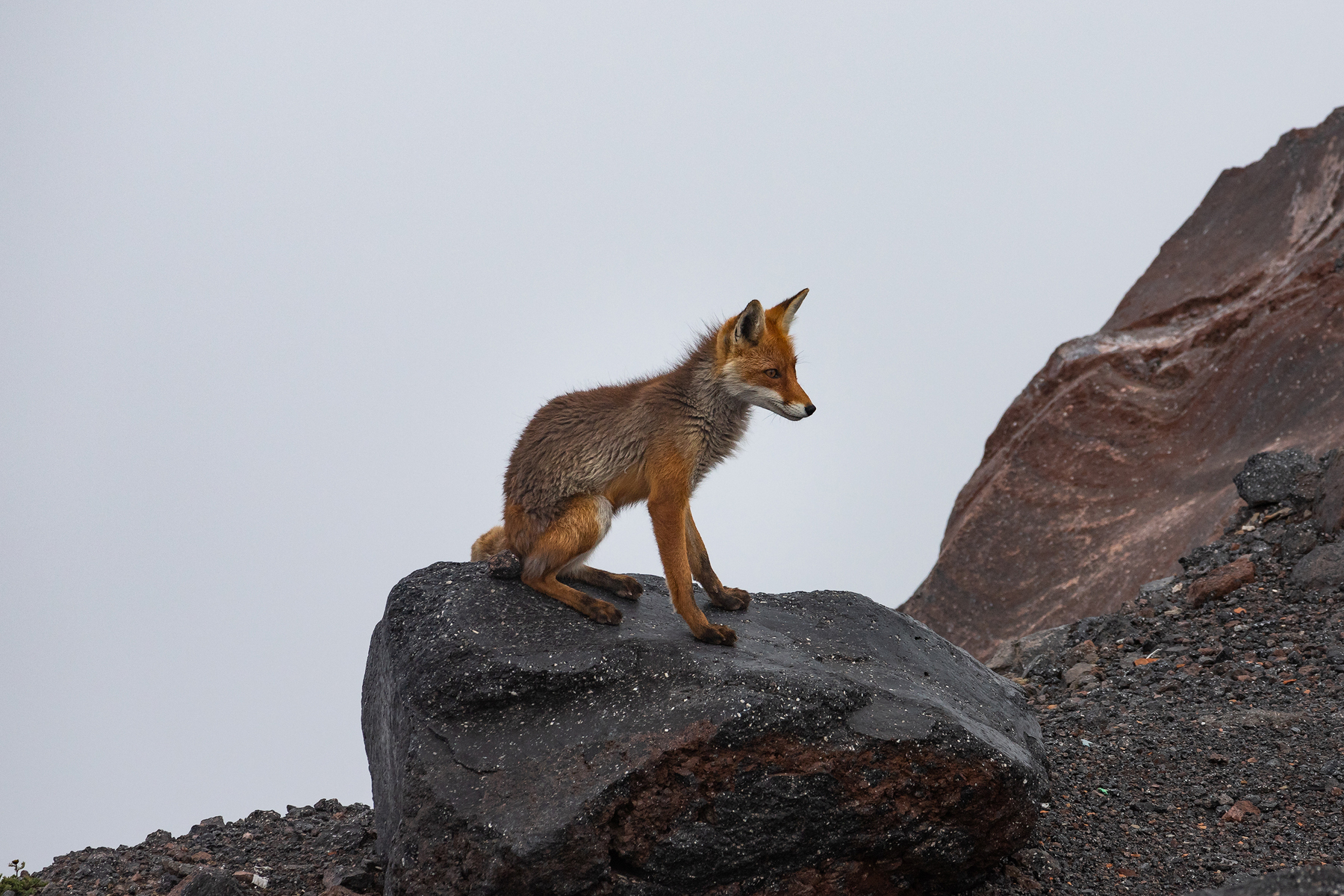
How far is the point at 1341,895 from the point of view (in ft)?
13.0

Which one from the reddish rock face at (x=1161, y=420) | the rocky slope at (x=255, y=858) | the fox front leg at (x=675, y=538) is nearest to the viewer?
the fox front leg at (x=675, y=538)

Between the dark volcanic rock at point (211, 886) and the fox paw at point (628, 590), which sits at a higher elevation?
the fox paw at point (628, 590)

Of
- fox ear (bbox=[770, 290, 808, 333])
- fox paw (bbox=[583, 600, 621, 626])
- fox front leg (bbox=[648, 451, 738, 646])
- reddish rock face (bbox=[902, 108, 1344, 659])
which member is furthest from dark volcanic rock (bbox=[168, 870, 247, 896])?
reddish rock face (bbox=[902, 108, 1344, 659])

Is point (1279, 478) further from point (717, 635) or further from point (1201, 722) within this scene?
point (717, 635)

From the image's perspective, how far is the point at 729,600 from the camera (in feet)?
22.1

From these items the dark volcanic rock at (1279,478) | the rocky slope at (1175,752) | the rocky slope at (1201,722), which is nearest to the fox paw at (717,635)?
the rocky slope at (1175,752)

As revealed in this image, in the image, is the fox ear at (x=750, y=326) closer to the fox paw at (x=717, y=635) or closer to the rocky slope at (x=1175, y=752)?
the fox paw at (x=717, y=635)

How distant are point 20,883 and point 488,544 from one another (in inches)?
137

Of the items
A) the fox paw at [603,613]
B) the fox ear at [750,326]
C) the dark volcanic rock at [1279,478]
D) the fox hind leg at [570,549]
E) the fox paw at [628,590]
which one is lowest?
the dark volcanic rock at [1279,478]

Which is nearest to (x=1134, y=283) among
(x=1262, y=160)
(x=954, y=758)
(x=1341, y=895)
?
(x=1262, y=160)

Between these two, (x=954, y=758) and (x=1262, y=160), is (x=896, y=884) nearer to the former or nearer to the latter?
(x=954, y=758)

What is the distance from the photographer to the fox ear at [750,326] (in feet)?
20.3

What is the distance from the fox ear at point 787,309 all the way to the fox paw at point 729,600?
1673mm

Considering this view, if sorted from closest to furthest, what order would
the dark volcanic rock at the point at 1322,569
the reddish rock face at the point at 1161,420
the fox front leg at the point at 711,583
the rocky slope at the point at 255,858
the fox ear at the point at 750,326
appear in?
the fox ear at the point at 750,326 → the rocky slope at the point at 255,858 → the fox front leg at the point at 711,583 → the dark volcanic rock at the point at 1322,569 → the reddish rock face at the point at 1161,420
